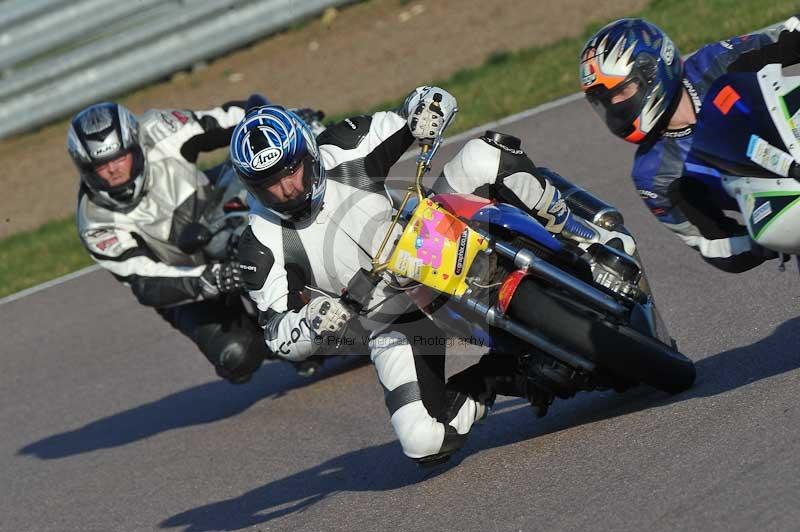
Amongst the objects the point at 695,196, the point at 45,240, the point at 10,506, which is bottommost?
the point at 45,240

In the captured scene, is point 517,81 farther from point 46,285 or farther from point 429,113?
point 429,113

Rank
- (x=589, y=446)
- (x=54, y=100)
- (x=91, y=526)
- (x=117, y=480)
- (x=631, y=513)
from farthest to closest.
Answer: (x=54, y=100) < (x=117, y=480) < (x=91, y=526) < (x=589, y=446) < (x=631, y=513)

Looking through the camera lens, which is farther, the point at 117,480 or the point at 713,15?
the point at 713,15

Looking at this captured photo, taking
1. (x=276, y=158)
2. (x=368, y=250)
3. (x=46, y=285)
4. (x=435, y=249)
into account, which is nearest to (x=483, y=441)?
(x=368, y=250)

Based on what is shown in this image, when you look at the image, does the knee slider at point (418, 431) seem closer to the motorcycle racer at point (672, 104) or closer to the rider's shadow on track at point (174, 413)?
the motorcycle racer at point (672, 104)

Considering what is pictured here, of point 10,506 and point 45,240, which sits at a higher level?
point 10,506

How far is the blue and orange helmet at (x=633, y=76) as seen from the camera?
18.1 feet

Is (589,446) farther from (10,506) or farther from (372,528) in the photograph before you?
(10,506)

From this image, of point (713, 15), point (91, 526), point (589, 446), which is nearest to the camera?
point (589, 446)

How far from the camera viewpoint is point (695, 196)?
5512 mm

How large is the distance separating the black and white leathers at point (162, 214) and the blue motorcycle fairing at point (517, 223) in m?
2.96

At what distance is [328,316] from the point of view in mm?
4949

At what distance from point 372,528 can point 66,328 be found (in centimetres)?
600

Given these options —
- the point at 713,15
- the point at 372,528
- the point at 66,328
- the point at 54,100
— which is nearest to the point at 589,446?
the point at 372,528
